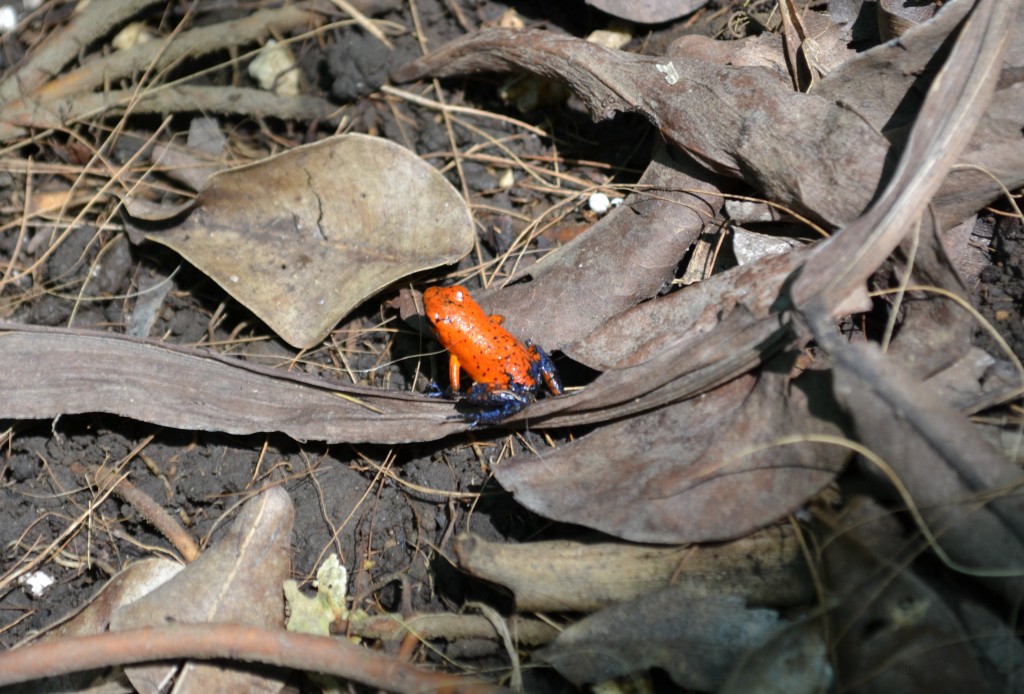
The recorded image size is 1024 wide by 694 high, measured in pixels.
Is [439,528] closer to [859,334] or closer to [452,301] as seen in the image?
[452,301]

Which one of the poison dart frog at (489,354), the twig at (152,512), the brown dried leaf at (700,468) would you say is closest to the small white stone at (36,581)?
the twig at (152,512)

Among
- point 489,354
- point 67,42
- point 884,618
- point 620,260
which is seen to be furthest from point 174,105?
point 884,618

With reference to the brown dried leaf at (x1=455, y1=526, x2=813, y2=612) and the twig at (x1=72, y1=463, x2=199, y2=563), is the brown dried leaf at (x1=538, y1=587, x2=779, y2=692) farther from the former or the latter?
the twig at (x1=72, y1=463, x2=199, y2=563)

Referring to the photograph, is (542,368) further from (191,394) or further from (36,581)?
(36,581)

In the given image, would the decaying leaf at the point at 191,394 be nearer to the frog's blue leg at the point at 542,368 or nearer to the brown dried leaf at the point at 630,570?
the frog's blue leg at the point at 542,368

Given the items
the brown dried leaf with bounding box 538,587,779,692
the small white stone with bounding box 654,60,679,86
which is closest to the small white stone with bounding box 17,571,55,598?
the brown dried leaf with bounding box 538,587,779,692

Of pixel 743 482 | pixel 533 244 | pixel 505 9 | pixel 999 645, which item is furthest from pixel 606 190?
pixel 999 645
